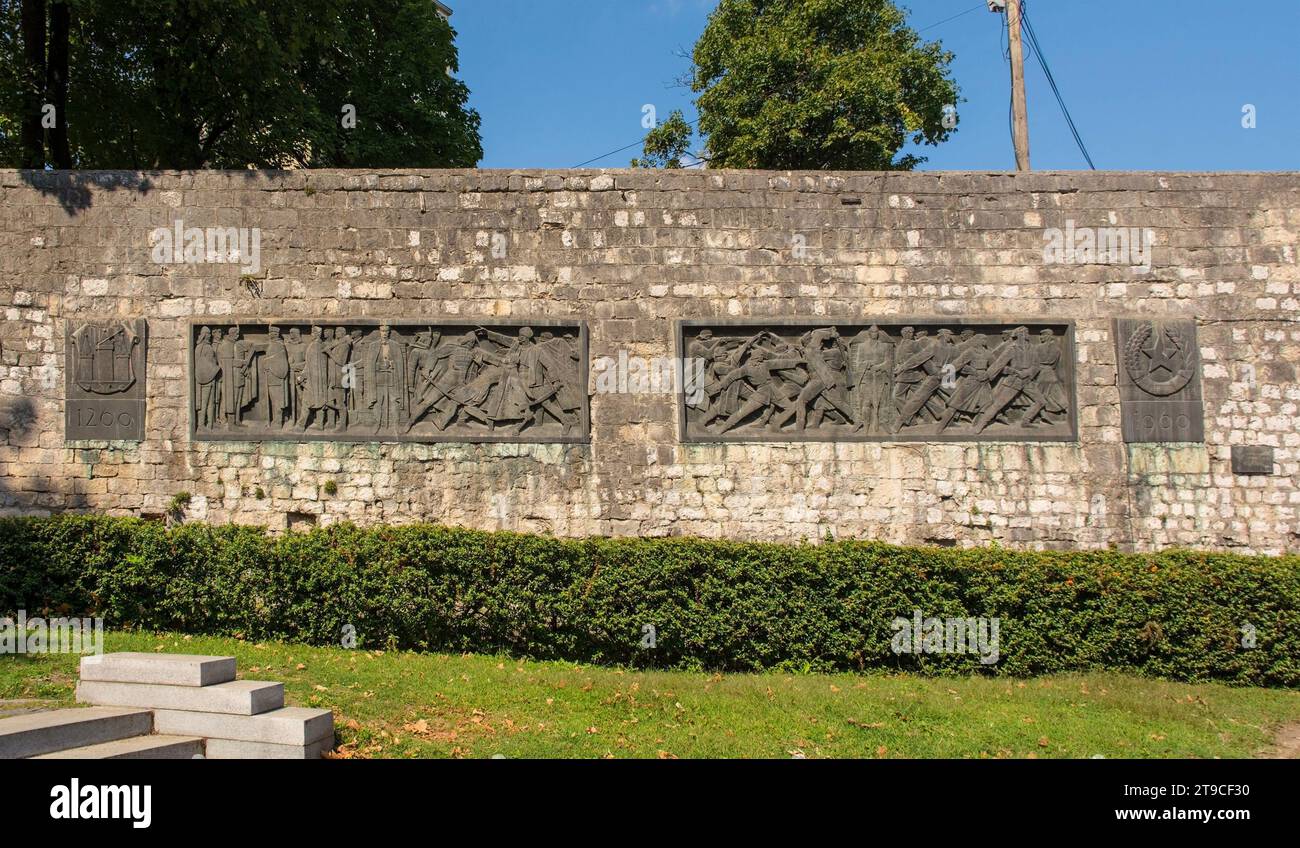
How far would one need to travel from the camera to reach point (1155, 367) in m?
8.98

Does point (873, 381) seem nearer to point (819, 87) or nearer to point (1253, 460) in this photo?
point (1253, 460)

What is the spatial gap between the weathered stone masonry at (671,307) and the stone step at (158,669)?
362cm

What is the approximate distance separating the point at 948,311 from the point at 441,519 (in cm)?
542

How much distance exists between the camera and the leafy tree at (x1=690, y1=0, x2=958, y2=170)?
17.7 m

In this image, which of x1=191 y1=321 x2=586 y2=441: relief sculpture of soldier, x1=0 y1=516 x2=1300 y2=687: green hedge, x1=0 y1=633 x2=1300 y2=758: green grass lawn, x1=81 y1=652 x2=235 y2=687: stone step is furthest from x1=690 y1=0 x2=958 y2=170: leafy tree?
x1=81 y1=652 x2=235 y2=687: stone step

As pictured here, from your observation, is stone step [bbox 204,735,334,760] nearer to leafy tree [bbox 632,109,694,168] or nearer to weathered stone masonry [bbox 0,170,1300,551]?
weathered stone masonry [bbox 0,170,1300,551]

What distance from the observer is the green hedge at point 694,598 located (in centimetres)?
760

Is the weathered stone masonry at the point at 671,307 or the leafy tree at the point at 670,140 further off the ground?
the leafy tree at the point at 670,140

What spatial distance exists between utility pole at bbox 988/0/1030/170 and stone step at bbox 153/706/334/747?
12834 mm

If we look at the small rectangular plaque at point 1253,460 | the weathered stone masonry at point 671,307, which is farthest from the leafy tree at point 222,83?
the small rectangular plaque at point 1253,460

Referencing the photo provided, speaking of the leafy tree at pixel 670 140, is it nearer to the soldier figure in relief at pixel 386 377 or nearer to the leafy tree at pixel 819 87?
the leafy tree at pixel 819 87

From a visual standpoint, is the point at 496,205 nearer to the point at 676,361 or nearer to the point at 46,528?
the point at 676,361

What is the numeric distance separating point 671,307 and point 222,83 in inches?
303
